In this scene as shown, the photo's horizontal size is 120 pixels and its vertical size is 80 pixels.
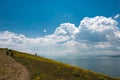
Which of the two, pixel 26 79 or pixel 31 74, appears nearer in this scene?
pixel 26 79

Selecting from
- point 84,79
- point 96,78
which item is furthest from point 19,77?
point 96,78

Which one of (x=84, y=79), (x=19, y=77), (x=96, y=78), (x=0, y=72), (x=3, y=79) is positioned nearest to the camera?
(x=3, y=79)

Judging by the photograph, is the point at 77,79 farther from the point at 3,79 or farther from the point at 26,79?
the point at 3,79

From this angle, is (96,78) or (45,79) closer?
(45,79)

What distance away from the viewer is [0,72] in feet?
87.0

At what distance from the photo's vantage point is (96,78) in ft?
103

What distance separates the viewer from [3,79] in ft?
74.7

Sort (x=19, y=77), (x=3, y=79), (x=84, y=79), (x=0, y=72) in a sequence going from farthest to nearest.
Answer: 1. (x=84, y=79)
2. (x=0, y=72)
3. (x=19, y=77)
4. (x=3, y=79)

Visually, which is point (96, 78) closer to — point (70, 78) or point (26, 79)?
point (70, 78)

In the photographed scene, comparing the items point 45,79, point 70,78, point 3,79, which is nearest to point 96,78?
point 70,78

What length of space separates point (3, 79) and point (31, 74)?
497 centimetres

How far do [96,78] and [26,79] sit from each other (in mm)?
14339

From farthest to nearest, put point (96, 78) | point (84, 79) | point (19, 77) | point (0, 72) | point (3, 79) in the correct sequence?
point (96, 78) → point (84, 79) → point (0, 72) → point (19, 77) → point (3, 79)

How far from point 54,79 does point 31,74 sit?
425cm
